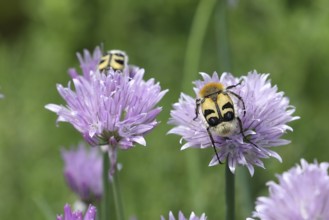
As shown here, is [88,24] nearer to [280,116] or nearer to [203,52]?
[203,52]

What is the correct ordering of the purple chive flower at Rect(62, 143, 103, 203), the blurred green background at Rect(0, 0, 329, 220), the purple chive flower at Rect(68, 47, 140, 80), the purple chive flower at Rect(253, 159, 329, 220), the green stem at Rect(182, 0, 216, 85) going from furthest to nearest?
the blurred green background at Rect(0, 0, 329, 220) < the green stem at Rect(182, 0, 216, 85) < the purple chive flower at Rect(62, 143, 103, 203) < the purple chive flower at Rect(68, 47, 140, 80) < the purple chive flower at Rect(253, 159, 329, 220)

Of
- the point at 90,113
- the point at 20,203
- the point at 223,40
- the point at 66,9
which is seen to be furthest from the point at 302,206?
the point at 66,9

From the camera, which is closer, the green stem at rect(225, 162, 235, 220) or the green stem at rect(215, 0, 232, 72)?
the green stem at rect(225, 162, 235, 220)

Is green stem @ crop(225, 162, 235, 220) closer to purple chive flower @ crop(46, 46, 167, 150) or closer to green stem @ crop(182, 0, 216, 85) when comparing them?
purple chive flower @ crop(46, 46, 167, 150)

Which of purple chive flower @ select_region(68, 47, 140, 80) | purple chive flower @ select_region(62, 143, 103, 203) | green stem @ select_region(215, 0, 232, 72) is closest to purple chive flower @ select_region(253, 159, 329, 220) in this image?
purple chive flower @ select_region(68, 47, 140, 80)

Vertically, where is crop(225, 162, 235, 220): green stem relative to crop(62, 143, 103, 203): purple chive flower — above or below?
below

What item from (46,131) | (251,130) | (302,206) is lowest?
(302,206)

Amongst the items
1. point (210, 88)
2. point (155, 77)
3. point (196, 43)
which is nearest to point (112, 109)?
point (210, 88)
